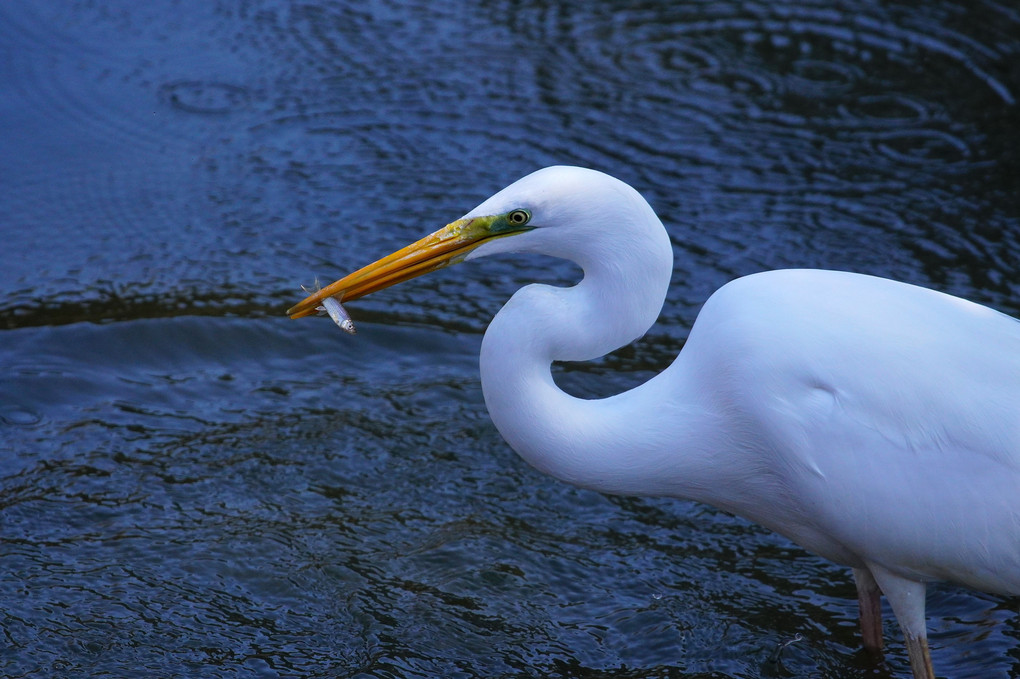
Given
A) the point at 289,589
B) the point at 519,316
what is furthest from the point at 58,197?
the point at 519,316

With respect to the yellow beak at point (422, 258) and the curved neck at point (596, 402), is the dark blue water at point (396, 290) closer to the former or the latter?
the curved neck at point (596, 402)

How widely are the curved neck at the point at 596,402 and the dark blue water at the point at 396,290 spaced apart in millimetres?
912

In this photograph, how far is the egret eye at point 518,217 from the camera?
10.7ft

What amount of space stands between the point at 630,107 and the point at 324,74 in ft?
6.54

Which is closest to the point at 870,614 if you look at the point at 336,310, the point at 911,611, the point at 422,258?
the point at 911,611

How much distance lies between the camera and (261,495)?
459 cm

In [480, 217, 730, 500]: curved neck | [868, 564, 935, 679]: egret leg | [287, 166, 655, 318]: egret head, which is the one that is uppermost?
[287, 166, 655, 318]: egret head

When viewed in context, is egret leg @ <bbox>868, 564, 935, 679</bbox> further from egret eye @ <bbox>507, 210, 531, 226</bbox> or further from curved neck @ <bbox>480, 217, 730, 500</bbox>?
egret eye @ <bbox>507, 210, 531, 226</bbox>

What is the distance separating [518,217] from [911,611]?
1.77 meters

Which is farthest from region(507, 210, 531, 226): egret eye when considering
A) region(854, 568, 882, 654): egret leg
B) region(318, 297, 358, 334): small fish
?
region(854, 568, 882, 654): egret leg

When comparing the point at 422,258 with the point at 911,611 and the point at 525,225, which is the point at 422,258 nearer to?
the point at 525,225

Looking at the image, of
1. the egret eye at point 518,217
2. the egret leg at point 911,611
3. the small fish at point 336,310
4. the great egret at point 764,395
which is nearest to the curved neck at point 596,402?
the great egret at point 764,395

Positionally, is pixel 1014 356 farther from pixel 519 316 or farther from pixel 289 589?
pixel 289 589

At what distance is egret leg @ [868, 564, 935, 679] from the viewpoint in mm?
3555
